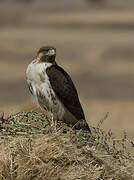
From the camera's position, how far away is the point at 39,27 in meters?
57.5

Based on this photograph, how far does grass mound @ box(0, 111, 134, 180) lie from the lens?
17.6 ft

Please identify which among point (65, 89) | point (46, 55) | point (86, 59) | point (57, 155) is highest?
point (86, 59)

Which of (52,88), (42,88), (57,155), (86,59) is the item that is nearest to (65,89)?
(52,88)

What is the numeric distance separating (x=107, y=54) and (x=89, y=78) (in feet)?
19.4

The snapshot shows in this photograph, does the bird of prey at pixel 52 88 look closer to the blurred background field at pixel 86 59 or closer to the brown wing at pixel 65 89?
the brown wing at pixel 65 89

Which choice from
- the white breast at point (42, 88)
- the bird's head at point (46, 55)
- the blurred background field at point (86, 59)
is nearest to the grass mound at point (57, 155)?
the white breast at point (42, 88)

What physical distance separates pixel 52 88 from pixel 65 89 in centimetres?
16

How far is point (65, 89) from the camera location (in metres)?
9.05

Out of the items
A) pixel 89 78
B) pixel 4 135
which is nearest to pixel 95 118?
pixel 89 78

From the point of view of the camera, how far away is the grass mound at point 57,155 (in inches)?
211

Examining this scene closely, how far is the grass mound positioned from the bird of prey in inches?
107

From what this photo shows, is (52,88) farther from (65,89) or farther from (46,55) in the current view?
(46,55)

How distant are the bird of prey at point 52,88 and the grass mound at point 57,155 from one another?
2.72 m

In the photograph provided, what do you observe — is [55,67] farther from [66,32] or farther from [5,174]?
[66,32]
